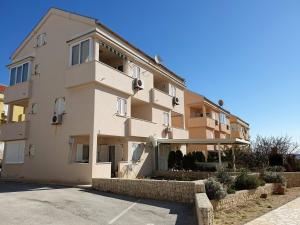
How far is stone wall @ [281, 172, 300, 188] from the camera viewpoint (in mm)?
24000

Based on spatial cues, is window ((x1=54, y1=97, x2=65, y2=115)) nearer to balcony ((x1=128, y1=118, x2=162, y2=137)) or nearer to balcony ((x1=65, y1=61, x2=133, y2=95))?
balcony ((x1=65, y1=61, x2=133, y2=95))

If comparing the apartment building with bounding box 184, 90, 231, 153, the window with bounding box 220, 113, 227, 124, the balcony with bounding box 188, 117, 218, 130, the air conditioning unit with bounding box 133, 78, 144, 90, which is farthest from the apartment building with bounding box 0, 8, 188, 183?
the window with bounding box 220, 113, 227, 124

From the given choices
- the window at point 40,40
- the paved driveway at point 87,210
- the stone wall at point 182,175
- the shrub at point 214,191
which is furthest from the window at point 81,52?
the shrub at point 214,191

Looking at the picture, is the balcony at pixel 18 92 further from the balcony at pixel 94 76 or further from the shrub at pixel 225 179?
the shrub at pixel 225 179

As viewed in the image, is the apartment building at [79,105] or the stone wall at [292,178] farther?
the stone wall at [292,178]

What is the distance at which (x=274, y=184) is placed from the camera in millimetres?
20891

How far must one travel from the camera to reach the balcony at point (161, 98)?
3069 centimetres

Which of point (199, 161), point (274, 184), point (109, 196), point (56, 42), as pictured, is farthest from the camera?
point (199, 161)

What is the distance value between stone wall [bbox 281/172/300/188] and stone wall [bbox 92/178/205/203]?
41.1 feet

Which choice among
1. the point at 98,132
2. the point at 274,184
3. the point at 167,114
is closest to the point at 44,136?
the point at 98,132

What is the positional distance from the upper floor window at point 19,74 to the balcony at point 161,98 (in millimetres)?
13138

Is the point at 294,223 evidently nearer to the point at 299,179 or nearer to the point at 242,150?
the point at 299,179

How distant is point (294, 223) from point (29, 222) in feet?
34.2

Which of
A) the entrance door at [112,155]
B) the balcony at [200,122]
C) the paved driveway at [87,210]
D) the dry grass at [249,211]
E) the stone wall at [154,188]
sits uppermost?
the balcony at [200,122]
